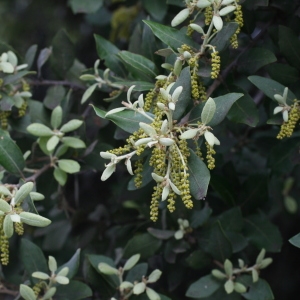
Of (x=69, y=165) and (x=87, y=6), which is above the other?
(x=87, y=6)

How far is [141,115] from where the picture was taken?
1.21 m

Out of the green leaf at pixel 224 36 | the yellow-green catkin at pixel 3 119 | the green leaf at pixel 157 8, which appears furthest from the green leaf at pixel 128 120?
the green leaf at pixel 157 8

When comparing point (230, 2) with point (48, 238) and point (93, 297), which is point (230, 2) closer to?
point (93, 297)

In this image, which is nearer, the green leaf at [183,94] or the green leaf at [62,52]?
the green leaf at [183,94]

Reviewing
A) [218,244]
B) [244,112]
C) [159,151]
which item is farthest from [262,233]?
[159,151]

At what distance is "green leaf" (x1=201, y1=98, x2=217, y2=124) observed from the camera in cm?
114

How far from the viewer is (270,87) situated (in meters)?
1.36

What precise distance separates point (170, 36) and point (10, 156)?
0.48 metres

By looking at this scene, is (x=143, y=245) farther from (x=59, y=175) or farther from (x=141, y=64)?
(x=141, y=64)

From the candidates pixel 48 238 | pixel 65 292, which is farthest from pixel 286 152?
pixel 48 238

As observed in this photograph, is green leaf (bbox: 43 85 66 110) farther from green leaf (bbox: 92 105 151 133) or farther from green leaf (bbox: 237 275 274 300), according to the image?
green leaf (bbox: 237 275 274 300)

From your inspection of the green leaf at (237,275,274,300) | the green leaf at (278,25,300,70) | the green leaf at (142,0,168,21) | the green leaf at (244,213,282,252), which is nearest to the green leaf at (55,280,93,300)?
the green leaf at (237,275,274,300)

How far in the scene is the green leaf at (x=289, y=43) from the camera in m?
1.43

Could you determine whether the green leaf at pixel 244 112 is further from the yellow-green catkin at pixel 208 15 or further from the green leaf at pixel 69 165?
the green leaf at pixel 69 165
